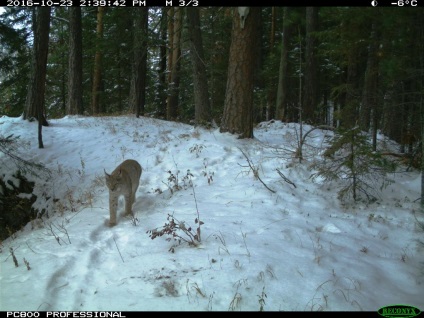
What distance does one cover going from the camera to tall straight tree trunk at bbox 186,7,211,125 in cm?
1276

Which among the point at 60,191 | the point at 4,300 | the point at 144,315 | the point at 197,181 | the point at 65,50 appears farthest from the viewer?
the point at 65,50

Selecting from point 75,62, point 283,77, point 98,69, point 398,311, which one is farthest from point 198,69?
point 98,69

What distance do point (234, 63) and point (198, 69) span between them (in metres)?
4.06

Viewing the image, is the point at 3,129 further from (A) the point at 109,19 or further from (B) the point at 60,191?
(A) the point at 109,19

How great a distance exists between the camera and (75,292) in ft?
13.2

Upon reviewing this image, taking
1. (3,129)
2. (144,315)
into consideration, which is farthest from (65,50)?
(144,315)

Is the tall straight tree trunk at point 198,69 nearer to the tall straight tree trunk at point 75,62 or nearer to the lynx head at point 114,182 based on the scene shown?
the tall straight tree trunk at point 75,62

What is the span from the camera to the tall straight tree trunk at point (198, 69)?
12758mm

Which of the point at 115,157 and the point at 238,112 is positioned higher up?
the point at 238,112

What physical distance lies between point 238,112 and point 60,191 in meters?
5.45

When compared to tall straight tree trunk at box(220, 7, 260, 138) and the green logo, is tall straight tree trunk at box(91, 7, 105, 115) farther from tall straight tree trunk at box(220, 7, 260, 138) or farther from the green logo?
the green logo

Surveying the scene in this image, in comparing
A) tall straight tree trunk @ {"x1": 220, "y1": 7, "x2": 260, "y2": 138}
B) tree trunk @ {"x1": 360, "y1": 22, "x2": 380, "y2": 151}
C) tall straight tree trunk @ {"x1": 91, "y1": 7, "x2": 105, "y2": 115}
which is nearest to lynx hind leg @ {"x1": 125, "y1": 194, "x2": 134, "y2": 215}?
tall straight tree trunk @ {"x1": 220, "y1": 7, "x2": 260, "y2": 138}

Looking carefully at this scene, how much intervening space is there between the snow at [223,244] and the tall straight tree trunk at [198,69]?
3.49m

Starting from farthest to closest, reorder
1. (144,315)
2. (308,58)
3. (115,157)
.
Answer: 1. (308,58)
2. (115,157)
3. (144,315)
